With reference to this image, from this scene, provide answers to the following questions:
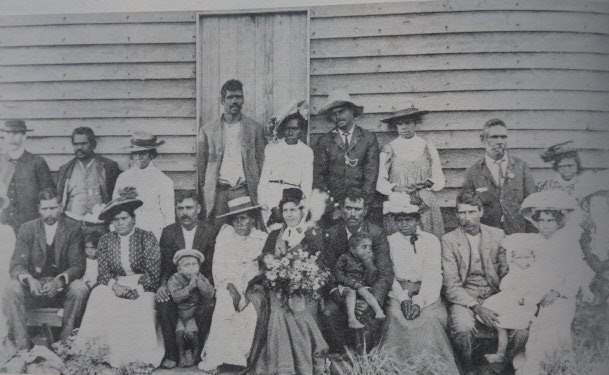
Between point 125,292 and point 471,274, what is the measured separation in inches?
135

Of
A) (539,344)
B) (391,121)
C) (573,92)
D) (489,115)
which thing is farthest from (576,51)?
(539,344)

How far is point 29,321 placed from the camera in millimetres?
6148

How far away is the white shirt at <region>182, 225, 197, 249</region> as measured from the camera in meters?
5.89

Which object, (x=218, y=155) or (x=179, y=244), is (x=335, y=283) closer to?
(x=179, y=244)

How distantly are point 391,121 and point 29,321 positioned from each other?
4.30 m

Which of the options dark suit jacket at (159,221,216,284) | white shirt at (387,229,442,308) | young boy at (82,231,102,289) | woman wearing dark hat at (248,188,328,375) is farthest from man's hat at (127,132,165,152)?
white shirt at (387,229,442,308)

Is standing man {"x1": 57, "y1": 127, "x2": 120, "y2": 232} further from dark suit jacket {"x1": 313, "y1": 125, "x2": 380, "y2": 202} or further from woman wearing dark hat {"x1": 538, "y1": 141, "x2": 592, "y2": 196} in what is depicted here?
woman wearing dark hat {"x1": 538, "y1": 141, "x2": 592, "y2": 196}

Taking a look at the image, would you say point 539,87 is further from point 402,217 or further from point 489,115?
point 402,217

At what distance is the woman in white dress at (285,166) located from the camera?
5.79 metres

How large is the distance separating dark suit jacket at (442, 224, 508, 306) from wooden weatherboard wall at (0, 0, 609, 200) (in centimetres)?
46

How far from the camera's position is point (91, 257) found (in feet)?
19.9

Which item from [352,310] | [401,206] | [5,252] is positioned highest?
[401,206]

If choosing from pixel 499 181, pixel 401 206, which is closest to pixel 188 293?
pixel 401 206

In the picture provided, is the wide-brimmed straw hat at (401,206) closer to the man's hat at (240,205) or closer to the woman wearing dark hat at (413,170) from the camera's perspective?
the woman wearing dark hat at (413,170)
